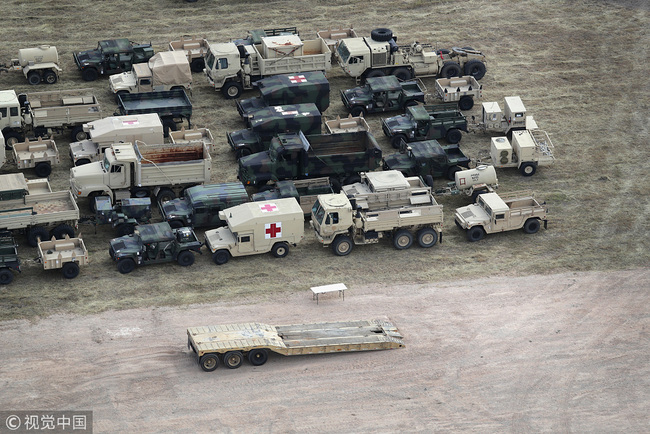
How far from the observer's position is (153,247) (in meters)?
37.9

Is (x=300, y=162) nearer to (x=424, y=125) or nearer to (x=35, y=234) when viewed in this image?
(x=424, y=125)

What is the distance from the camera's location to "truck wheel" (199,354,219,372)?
32.6 meters

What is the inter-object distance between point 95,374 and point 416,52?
87.1 feet

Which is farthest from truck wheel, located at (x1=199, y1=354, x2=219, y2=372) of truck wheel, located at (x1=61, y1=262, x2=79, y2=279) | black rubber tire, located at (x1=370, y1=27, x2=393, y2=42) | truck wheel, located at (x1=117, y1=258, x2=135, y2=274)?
black rubber tire, located at (x1=370, y1=27, x2=393, y2=42)

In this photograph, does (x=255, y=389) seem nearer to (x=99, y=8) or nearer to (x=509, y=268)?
(x=509, y=268)

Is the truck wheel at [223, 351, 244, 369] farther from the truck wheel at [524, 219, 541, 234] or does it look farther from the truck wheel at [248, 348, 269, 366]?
the truck wheel at [524, 219, 541, 234]

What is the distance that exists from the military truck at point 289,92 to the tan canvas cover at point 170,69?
10.2ft

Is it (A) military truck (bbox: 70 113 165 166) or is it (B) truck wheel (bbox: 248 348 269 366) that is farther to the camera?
(A) military truck (bbox: 70 113 165 166)

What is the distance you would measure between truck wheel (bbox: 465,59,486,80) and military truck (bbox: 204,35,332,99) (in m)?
6.96

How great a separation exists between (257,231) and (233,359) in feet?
22.3

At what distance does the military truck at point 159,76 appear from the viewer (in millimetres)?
49625

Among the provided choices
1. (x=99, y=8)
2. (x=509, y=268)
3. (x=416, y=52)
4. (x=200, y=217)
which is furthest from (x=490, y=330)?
(x=99, y=8)

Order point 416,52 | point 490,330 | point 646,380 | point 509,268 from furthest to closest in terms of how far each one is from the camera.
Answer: point 416,52
point 509,268
point 490,330
point 646,380

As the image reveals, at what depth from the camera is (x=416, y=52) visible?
53.1 meters
